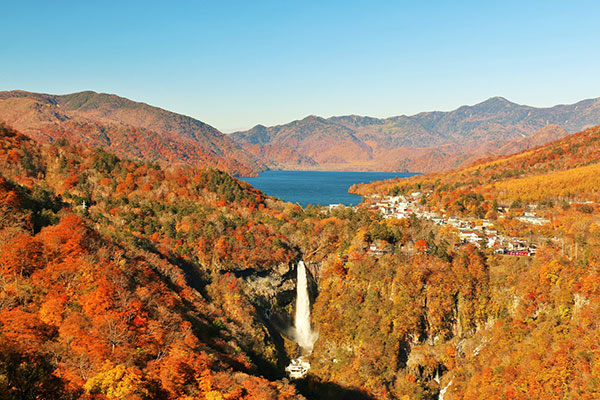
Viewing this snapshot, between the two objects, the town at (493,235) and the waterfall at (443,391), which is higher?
the town at (493,235)

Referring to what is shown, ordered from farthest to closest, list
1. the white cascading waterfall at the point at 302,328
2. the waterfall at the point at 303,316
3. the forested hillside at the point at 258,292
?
1. the waterfall at the point at 303,316
2. the white cascading waterfall at the point at 302,328
3. the forested hillside at the point at 258,292

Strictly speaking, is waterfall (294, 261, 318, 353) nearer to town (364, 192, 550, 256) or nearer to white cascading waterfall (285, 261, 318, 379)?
white cascading waterfall (285, 261, 318, 379)

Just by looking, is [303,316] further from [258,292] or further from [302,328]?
[258,292]

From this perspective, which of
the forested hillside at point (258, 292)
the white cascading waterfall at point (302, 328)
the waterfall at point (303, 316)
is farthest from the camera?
the waterfall at point (303, 316)

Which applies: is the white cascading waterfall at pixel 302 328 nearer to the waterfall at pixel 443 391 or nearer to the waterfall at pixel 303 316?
the waterfall at pixel 303 316

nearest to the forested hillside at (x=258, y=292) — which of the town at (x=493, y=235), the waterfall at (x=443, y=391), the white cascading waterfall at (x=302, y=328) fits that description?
the waterfall at (x=443, y=391)

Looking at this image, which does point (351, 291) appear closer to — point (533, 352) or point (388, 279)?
point (388, 279)

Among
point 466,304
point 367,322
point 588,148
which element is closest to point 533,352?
point 466,304

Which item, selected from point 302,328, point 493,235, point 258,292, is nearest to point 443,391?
point 302,328
